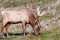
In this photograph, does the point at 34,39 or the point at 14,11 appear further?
the point at 14,11

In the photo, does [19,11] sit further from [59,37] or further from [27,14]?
[59,37]

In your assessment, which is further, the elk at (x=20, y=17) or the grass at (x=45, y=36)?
the elk at (x=20, y=17)

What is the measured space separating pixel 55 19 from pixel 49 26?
84.8 inches

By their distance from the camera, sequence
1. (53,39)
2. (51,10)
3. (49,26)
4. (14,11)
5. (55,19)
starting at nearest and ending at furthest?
(53,39)
(14,11)
(49,26)
(55,19)
(51,10)

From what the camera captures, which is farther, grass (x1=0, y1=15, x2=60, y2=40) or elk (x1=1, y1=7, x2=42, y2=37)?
elk (x1=1, y1=7, x2=42, y2=37)

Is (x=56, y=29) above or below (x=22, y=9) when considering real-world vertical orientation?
below

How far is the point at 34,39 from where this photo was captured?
663 inches

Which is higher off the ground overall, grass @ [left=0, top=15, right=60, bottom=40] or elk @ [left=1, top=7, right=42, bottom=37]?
elk @ [left=1, top=7, right=42, bottom=37]

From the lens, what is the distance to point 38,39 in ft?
55.3

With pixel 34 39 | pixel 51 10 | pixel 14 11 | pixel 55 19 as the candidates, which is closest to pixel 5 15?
pixel 14 11

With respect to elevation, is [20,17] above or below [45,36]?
above

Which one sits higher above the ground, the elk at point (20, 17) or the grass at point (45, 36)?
the elk at point (20, 17)

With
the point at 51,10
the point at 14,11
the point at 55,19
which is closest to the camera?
the point at 14,11

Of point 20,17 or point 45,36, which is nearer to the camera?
point 45,36
